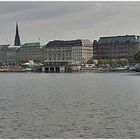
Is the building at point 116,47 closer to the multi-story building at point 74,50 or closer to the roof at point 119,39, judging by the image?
the roof at point 119,39

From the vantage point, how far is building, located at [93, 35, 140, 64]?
606ft

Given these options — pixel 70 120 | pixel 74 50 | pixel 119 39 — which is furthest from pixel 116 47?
pixel 70 120

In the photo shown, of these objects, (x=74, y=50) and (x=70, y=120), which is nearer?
(x=70, y=120)

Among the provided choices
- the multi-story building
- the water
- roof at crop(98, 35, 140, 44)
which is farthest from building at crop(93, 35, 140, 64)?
the water

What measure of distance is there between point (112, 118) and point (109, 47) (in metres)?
169

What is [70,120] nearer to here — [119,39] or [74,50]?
[119,39]

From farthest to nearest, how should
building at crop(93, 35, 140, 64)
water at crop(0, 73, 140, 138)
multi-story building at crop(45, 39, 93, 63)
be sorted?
1. multi-story building at crop(45, 39, 93, 63)
2. building at crop(93, 35, 140, 64)
3. water at crop(0, 73, 140, 138)

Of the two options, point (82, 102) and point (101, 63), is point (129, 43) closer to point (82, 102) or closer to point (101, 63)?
point (101, 63)

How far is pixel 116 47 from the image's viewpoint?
7441 inches

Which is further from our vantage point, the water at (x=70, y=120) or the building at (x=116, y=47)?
the building at (x=116, y=47)

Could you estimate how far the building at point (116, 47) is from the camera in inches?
7274

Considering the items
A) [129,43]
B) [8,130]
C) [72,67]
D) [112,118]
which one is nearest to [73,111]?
[112,118]

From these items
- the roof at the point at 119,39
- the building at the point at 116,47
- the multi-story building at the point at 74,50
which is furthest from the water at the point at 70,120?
the multi-story building at the point at 74,50

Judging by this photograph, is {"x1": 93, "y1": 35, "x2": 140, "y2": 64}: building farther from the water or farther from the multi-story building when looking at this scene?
the water
